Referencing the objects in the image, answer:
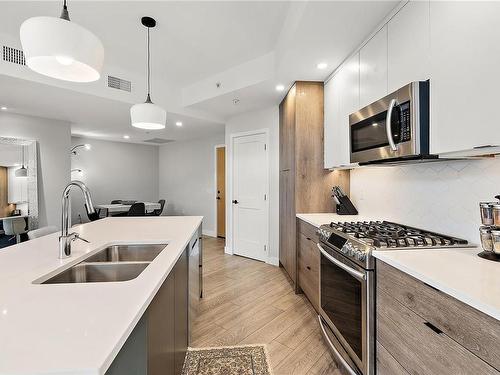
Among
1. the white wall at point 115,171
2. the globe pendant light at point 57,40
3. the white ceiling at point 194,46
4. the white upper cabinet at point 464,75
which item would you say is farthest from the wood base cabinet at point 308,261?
the white wall at point 115,171

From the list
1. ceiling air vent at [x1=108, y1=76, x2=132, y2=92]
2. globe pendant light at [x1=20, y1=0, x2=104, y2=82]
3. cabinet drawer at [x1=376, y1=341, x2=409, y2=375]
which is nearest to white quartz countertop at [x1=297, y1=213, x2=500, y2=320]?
cabinet drawer at [x1=376, y1=341, x2=409, y2=375]

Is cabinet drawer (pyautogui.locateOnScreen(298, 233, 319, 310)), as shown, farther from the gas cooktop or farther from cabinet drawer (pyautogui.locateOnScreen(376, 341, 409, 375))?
cabinet drawer (pyautogui.locateOnScreen(376, 341, 409, 375))

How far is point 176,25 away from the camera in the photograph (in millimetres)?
2463

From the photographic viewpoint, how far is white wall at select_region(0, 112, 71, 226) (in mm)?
4062

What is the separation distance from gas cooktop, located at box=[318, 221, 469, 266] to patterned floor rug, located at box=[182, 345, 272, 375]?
97cm

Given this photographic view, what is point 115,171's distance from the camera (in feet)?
22.7

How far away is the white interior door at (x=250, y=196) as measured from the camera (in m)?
4.02

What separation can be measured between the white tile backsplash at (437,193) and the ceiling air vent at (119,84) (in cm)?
332

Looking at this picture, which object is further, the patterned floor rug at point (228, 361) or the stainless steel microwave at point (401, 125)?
the patterned floor rug at point (228, 361)

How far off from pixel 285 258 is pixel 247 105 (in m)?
2.41

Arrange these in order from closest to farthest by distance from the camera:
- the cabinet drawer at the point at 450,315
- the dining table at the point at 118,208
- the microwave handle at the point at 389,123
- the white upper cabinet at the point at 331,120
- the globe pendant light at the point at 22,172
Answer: the cabinet drawer at the point at 450,315
the microwave handle at the point at 389,123
the white upper cabinet at the point at 331,120
the globe pendant light at the point at 22,172
the dining table at the point at 118,208

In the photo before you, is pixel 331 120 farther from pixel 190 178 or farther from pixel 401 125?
pixel 190 178

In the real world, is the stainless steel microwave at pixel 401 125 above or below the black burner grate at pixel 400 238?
above

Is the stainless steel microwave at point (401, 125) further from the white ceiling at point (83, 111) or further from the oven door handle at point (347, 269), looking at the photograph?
the white ceiling at point (83, 111)
